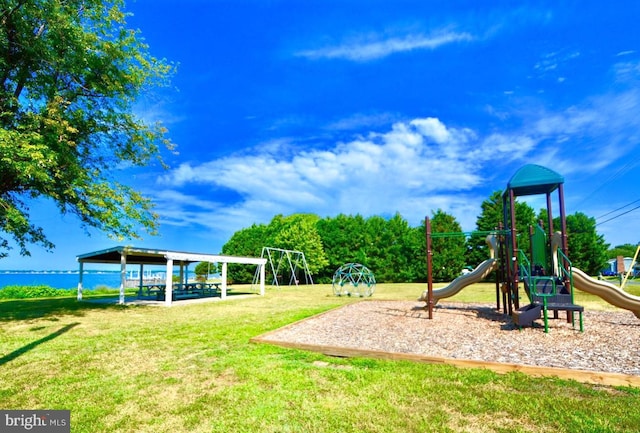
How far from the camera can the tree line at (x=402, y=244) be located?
33.4 metres

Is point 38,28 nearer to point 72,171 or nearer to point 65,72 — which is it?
point 65,72

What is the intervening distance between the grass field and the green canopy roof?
661 cm

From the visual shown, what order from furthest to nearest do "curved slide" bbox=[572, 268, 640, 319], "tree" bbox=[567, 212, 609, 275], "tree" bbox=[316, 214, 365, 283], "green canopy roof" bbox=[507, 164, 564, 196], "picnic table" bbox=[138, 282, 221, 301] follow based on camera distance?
"tree" bbox=[316, 214, 365, 283] < "tree" bbox=[567, 212, 609, 275] < "picnic table" bbox=[138, 282, 221, 301] < "green canopy roof" bbox=[507, 164, 564, 196] < "curved slide" bbox=[572, 268, 640, 319]

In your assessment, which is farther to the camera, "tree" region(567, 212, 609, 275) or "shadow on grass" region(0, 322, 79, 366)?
"tree" region(567, 212, 609, 275)

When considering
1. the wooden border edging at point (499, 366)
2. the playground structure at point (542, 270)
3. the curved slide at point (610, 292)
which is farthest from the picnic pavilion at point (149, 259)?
the curved slide at point (610, 292)

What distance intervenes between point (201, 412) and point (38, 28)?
13.4 meters

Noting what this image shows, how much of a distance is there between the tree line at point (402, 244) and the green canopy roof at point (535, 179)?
2493cm

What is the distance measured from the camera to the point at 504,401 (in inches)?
144

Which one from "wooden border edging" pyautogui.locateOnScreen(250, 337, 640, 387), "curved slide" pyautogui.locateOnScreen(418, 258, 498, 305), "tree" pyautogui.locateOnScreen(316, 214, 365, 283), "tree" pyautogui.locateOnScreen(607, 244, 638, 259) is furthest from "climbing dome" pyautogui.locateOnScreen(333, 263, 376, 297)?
"tree" pyautogui.locateOnScreen(607, 244, 638, 259)

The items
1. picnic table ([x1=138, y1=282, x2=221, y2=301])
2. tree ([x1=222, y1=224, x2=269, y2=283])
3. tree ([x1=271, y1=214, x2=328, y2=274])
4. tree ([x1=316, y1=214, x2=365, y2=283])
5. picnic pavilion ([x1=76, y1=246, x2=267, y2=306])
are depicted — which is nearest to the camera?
picnic pavilion ([x1=76, y1=246, x2=267, y2=306])

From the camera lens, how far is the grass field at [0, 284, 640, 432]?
10.6 feet

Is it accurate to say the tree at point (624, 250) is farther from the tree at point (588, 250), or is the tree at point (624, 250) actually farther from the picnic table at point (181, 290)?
the picnic table at point (181, 290)

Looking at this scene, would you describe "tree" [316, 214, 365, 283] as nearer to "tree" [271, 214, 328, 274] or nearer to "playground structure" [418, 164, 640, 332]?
"tree" [271, 214, 328, 274]

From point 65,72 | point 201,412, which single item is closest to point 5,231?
point 65,72
